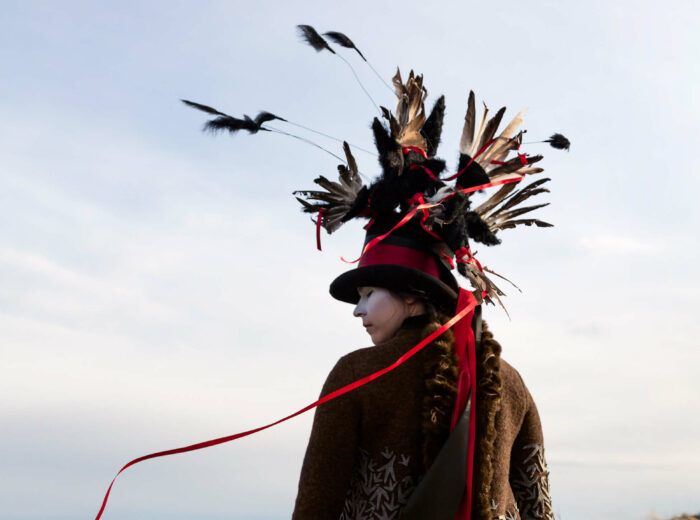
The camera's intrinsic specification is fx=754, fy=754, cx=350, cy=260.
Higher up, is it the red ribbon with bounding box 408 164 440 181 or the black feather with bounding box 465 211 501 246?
the red ribbon with bounding box 408 164 440 181

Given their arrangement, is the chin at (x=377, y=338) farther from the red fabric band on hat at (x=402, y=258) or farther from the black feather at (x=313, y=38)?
the black feather at (x=313, y=38)

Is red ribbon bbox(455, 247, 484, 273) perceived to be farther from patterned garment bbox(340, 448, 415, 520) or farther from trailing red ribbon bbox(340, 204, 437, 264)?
patterned garment bbox(340, 448, 415, 520)

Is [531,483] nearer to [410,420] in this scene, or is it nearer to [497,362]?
[497,362]

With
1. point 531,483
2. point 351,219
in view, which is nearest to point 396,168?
point 351,219

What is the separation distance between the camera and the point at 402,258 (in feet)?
10.7

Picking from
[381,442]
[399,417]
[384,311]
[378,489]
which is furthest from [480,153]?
[378,489]

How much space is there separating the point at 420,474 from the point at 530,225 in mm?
1453

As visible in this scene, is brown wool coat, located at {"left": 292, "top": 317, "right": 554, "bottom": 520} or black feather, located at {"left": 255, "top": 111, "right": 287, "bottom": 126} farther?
black feather, located at {"left": 255, "top": 111, "right": 287, "bottom": 126}

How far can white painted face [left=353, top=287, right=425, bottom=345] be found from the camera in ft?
10.6

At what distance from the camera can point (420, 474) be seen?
289cm

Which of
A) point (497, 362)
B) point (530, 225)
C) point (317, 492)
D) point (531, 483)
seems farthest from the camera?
point (530, 225)

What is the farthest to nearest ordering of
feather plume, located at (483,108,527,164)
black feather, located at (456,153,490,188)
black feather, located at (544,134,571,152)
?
Result: 1. black feather, located at (544,134,571,152)
2. feather plume, located at (483,108,527,164)
3. black feather, located at (456,153,490,188)

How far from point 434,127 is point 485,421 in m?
1.41

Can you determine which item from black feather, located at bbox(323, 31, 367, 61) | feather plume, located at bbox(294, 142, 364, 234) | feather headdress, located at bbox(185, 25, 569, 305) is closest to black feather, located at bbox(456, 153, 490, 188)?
feather headdress, located at bbox(185, 25, 569, 305)
